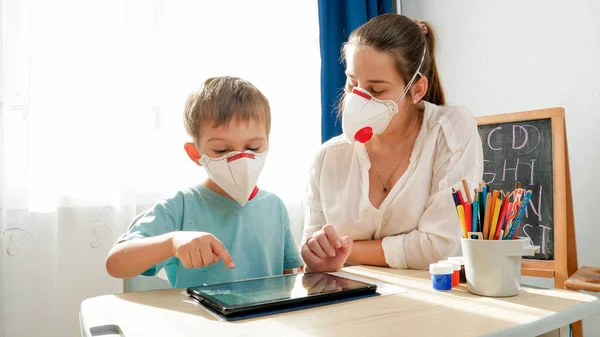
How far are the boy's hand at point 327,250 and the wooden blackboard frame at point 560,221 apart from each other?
0.88 metres

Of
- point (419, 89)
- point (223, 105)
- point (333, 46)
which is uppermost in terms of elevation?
point (333, 46)

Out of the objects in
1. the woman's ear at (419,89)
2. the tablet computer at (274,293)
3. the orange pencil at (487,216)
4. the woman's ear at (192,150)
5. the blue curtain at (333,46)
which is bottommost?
the tablet computer at (274,293)

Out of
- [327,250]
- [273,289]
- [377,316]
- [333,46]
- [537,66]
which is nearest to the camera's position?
[377,316]

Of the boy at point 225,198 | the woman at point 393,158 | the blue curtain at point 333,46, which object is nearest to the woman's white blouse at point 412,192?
the woman at point 393,158

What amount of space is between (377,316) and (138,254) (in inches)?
16.2

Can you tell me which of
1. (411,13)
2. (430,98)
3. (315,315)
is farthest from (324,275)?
(411,13)

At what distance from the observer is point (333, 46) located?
8.18ft

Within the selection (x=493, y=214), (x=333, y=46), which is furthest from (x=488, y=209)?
(x=333, y=46)

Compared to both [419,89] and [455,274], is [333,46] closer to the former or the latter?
[419,89]

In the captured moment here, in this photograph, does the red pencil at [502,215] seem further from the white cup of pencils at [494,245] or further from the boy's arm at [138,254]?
the boy's arm at [138,254]

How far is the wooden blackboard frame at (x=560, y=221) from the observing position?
1.56 m

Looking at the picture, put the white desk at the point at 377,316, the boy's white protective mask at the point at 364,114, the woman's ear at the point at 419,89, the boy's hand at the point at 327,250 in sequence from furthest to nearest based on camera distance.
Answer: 1. the woman's ear at the point at 419,89
2. the boy's white protective mask at the point at 364,114
3. the boy's hand at the point at 327,250
4. the white desk at the point at 377,316

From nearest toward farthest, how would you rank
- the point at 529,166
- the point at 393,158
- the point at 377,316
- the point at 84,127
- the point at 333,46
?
the point at 377,316
the point at 393,158
the point at 529,166
the point at 84,127
the point at 333,46

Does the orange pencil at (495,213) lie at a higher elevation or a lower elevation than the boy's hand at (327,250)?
higher
